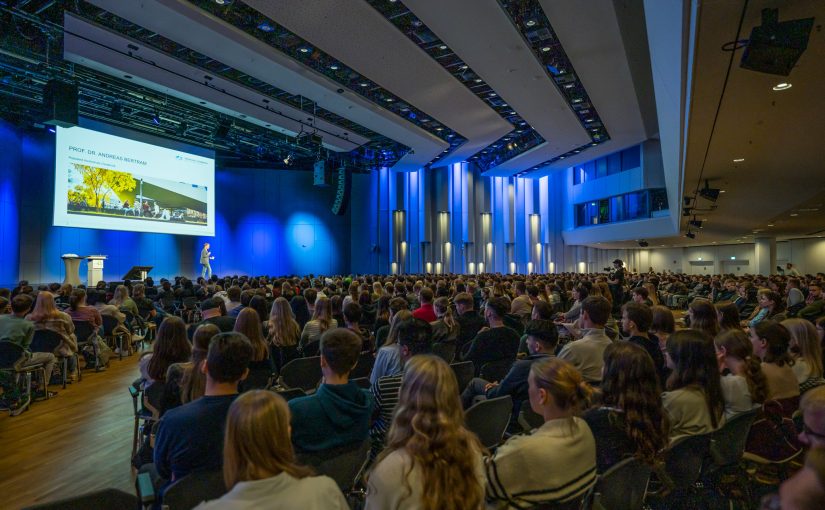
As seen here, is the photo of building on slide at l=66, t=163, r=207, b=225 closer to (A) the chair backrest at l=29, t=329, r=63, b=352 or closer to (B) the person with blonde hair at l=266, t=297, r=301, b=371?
(A) the chair backrest at l=29, t=329, r=63, b=352

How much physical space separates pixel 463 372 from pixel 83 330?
6.13 m

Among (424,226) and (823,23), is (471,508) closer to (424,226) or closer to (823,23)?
(823,23)

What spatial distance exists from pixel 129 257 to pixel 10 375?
1316 cm

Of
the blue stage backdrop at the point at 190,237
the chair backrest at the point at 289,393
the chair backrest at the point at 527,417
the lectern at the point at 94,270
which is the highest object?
the blue stage backdrop at the point at 190,237

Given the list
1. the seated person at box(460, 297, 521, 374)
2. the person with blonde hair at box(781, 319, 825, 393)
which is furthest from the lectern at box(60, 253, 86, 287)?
the person with blonde hair at box(781, 319, 825, 393)

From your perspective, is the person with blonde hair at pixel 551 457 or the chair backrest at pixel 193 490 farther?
the chair backrest at pixel 193 490

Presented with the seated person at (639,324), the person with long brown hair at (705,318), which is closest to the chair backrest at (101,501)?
the seated person at (639,324)

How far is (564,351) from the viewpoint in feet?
12.4

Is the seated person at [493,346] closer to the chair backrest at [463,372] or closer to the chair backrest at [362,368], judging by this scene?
the chair backrest at [463,372]

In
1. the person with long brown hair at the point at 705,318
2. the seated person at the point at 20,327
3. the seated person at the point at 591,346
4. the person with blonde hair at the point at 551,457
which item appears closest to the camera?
the person with blonde hair at the point at 551,457

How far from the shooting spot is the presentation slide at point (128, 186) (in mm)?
12922

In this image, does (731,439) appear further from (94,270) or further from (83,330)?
(94,270)

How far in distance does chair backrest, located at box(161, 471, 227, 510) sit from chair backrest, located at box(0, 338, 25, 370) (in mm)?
4597

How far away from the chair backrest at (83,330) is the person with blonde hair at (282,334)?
148 inches
